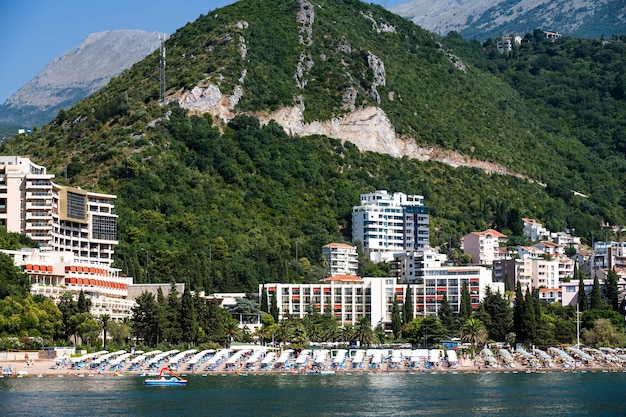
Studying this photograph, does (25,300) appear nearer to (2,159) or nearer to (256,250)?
(2,159)

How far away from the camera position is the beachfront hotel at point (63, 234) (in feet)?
504

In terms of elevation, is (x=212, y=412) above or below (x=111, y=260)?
below

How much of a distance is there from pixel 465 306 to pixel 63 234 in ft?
165

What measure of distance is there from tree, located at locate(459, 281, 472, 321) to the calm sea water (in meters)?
35.9

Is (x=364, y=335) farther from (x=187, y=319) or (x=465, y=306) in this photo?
(x=187, y=319)

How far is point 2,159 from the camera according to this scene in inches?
6949

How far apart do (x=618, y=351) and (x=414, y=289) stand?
3999 centimetres

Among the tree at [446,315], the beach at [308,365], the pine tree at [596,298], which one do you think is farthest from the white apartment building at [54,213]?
the pine tree at [596,298]

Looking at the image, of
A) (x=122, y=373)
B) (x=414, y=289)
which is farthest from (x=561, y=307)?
(x=122, y=373)

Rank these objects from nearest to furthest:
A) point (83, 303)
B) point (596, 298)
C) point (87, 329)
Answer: point (87, 329) → point (83, 303) → point (596, 298)

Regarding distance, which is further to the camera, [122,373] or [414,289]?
[414,289]

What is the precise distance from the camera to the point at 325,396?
113125 mm

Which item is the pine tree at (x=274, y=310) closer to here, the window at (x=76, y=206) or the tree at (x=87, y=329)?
the window at (x=76, y=206)

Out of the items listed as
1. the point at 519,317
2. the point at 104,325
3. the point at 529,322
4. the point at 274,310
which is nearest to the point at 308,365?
the point at 104,325
